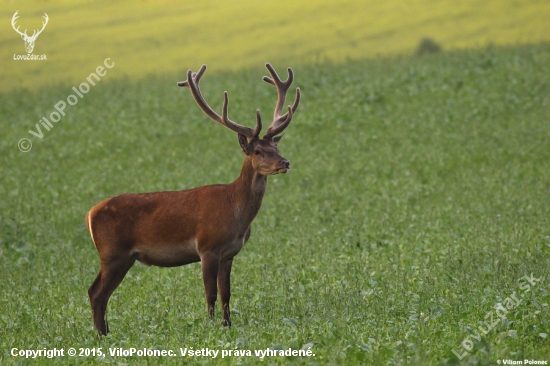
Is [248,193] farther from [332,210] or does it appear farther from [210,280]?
Answer: [332,210]

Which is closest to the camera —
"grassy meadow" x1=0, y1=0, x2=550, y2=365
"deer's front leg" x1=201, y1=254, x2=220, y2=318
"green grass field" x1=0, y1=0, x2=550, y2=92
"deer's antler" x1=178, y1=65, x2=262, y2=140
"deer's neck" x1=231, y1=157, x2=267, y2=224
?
"grassy meadow" x1=0, y1=0, x2=550, y2=365

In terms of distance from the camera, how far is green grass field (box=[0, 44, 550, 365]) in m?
8.30

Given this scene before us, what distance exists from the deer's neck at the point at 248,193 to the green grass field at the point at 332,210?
1083mm

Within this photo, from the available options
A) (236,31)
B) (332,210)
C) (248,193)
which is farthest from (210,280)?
(236,31)

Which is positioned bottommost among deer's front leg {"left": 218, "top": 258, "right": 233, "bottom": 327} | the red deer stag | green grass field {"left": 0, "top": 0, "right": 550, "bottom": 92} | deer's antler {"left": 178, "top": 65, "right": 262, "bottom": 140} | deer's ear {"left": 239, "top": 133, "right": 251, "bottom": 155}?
deer's front leg {"left": 218, "top": 258, "right": 233, "bottom": 327}

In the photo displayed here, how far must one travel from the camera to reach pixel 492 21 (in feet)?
139

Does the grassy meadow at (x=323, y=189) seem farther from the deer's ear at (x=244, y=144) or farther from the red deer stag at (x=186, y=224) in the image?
the deer's ear at (x=244, y=144)

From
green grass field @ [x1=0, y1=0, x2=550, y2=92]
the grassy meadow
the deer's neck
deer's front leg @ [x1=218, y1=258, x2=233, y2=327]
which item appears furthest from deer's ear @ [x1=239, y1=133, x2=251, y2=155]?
green grass field @ [x1=0, y1=0, x2=550, y2=92]

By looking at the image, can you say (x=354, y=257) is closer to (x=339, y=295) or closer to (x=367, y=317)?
(x=339, y=295)

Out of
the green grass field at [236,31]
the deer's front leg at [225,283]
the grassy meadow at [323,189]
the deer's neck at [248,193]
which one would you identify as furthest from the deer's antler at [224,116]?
the green grass field at [236,31]

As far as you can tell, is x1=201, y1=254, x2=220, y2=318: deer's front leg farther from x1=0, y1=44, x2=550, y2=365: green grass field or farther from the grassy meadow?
the grassy meadow

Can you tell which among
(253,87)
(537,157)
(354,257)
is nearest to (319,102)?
(253,87)

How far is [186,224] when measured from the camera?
9617 mm

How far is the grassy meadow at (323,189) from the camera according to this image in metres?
8.29
